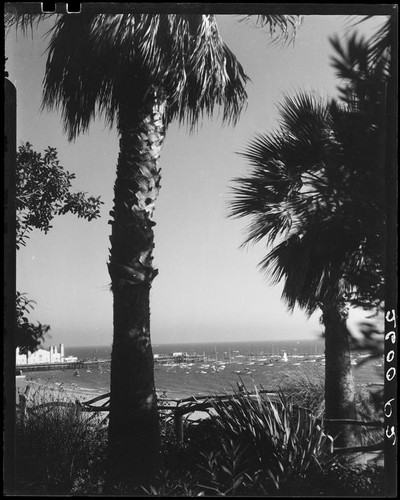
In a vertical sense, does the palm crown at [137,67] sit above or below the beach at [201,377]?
above

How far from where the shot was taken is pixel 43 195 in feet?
11.2

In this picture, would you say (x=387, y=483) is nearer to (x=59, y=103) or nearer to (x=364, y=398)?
(x=364, y=398)

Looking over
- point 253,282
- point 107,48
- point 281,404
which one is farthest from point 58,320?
point 107,48

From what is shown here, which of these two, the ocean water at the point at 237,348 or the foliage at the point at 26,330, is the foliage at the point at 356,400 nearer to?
the ocean water at the point at 237,348

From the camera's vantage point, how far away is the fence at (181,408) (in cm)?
331

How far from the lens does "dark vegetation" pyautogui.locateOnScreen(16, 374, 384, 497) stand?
10.7 ft

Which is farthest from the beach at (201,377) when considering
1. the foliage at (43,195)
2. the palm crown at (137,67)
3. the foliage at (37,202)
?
the palm crown at (137,67)

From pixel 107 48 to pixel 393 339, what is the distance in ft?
7.59

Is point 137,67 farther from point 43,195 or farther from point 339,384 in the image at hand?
point 339,384

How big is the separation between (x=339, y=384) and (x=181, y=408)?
35.4 inches

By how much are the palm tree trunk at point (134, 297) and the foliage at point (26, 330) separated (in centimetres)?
45

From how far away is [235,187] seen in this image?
3.40m

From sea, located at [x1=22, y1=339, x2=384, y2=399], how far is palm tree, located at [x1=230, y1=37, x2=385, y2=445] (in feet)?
0.41

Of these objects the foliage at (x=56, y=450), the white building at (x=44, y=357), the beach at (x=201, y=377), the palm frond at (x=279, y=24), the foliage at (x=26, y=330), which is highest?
the palm frond at (x=279, y=24)
